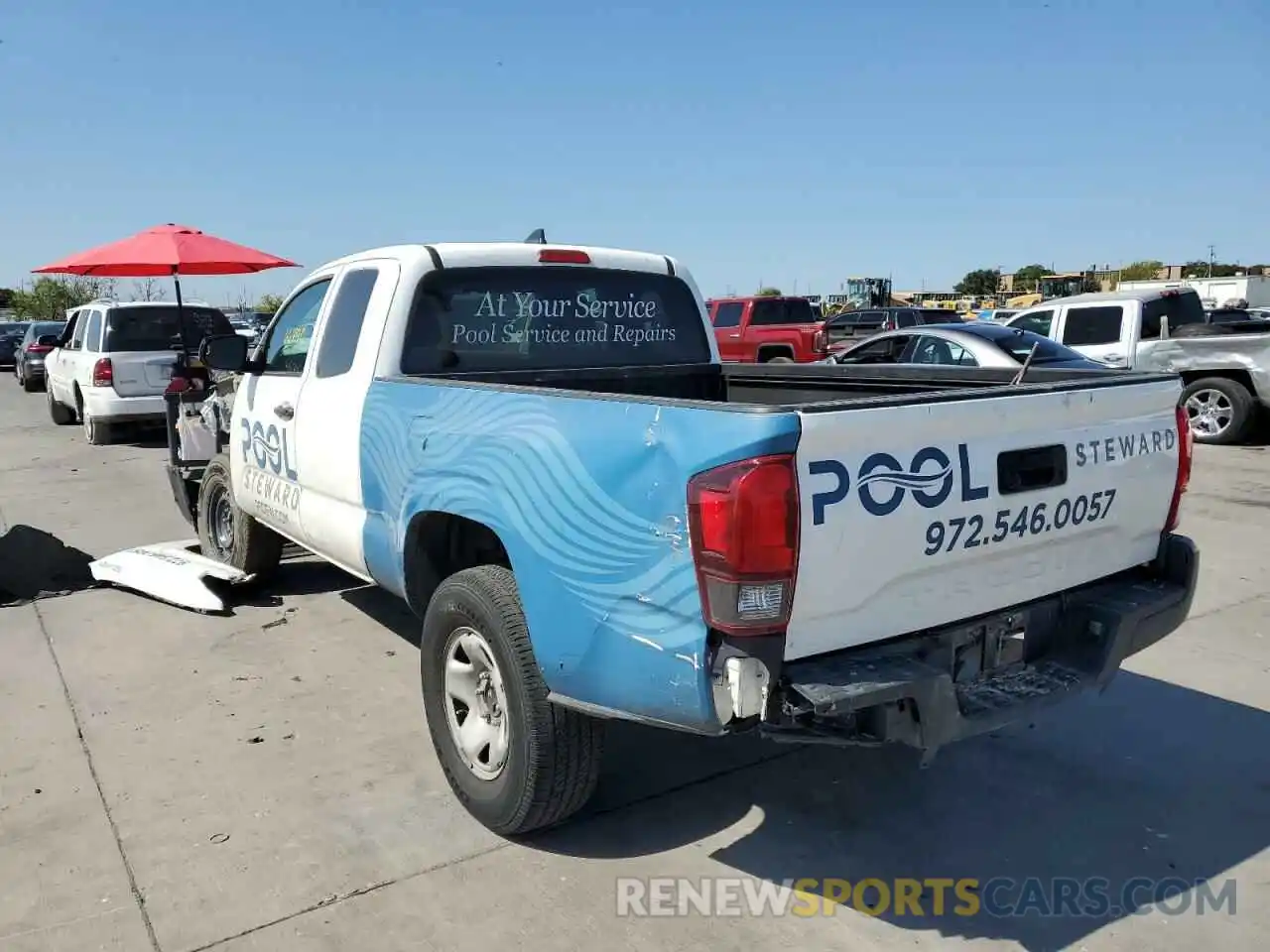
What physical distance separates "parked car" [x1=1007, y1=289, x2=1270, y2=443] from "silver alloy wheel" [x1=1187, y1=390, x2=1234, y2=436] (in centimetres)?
1

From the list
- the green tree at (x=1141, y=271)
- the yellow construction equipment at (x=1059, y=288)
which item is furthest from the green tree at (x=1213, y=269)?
the yellow construction equipment at (x=1059, y=288)

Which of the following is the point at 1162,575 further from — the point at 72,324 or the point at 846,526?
the point at 72,324

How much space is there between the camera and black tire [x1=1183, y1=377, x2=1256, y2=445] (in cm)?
1154

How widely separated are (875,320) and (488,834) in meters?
21.1

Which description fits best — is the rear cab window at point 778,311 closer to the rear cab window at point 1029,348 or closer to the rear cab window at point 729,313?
the rear cab window at point 729,313

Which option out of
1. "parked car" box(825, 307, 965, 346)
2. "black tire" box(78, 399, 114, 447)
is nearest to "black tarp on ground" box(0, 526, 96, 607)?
"black tire" box(78, 399, 114, 447)

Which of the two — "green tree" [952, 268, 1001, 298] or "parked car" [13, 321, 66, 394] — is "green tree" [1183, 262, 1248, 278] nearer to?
"green tree" [952, 268, 1001, 298]

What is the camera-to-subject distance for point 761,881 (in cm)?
307

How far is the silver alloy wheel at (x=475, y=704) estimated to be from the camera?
128 inches

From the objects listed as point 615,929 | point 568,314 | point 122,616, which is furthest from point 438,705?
point 122,616

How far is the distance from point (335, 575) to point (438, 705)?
3.27 m

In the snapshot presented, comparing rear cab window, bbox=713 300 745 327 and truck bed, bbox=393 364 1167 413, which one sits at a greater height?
rear cab window, bbox=713 300 745 327

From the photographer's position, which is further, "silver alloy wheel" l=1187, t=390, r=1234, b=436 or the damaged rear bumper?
"silver alloy wheel" l=1187, t=390, r=1234, b=436

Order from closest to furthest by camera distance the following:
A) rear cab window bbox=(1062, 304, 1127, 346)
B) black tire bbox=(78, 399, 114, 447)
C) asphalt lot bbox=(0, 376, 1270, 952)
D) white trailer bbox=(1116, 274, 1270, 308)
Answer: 1. asphalt lot bbox=(0, 376, 1270, 952)
2. rear cab window bbox=(1062, 304, 1127, 346)
3. black tire bbox=(78, 399, 114, 447)
4. white trailer bbox=(1116, 274, 1270, 308)
